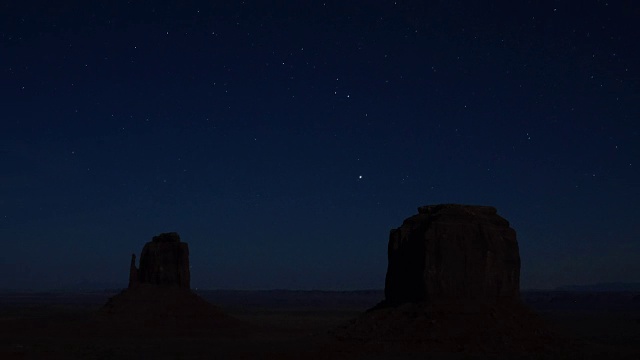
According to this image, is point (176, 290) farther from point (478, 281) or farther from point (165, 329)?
point (478, 281)

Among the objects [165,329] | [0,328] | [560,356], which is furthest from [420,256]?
[0,328]

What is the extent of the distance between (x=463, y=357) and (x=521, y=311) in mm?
6685

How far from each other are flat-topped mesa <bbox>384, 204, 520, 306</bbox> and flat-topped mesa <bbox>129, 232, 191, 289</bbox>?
4649cm

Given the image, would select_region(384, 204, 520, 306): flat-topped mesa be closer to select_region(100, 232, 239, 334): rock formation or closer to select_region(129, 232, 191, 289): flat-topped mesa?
select_region(100, 232, 239, 334): rock formation

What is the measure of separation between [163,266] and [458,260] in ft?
169

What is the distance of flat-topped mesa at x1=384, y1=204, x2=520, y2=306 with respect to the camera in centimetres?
4672

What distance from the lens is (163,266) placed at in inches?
3565

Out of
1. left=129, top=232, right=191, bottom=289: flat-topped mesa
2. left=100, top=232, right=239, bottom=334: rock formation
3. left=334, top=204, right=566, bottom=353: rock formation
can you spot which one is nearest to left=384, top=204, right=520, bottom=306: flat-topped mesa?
left=334, top=204, right=566, bottom=353: rock formation

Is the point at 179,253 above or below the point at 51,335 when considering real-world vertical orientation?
above

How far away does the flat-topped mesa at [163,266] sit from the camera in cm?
9001

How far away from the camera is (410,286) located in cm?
4800

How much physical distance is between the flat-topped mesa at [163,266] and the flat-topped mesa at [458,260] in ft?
153

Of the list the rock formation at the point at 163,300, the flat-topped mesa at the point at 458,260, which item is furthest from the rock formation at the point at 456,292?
the rock formation at the point at 163,300

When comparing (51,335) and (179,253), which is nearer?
(51,335)
